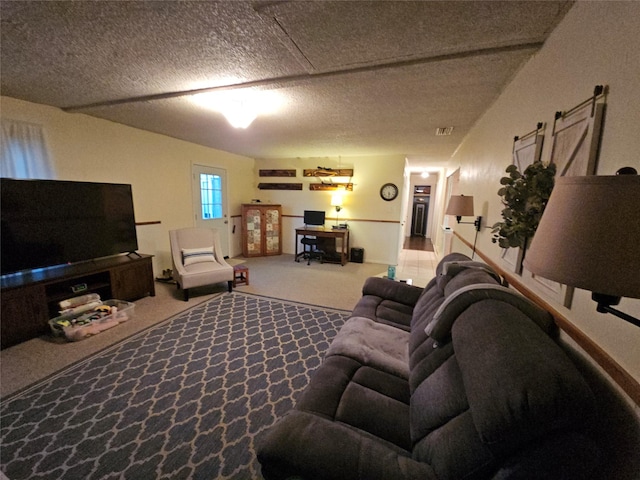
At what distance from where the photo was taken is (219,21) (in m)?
1.40

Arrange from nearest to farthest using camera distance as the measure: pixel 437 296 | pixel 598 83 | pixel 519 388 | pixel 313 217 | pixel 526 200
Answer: pixel 519 388, pixel 598 83, pixel 526 200, pixel 437 296, pixel 313 217

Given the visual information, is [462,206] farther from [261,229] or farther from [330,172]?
[261,229]

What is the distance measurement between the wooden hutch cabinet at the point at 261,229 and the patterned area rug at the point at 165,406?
10.9 feet

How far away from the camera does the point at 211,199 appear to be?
521 centimetres

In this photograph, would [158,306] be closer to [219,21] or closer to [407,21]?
[219,21]

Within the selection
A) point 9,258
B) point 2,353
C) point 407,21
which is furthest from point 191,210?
point 407,21

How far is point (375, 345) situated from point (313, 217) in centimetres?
440

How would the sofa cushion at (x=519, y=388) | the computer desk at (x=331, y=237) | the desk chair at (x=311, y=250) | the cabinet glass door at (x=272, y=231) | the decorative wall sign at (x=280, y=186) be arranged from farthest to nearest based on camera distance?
1. the decorative wall sign at (x=280, y=186)
2. the cabinet glass door at (x=272, y=231)
3. the desk chair at (x=311, y=250)
4. the computer desk at (x=331, y=237)
5. the sofa cushion at (x=519, y=388)

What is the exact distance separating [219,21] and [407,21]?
1013mm

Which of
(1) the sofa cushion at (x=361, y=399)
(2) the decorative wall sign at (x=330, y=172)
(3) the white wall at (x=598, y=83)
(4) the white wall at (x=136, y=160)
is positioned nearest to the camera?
(3) the white wall at (x=598, y=83)

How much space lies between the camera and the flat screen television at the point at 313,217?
580cm

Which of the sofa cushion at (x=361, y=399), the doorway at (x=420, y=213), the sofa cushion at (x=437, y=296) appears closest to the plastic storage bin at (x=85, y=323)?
the sofa cushion at (x=361, y=399)

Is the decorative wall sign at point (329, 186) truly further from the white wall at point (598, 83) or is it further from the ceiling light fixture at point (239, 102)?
the white wall at point (598, 83)

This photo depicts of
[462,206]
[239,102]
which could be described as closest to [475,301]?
[462,206]
